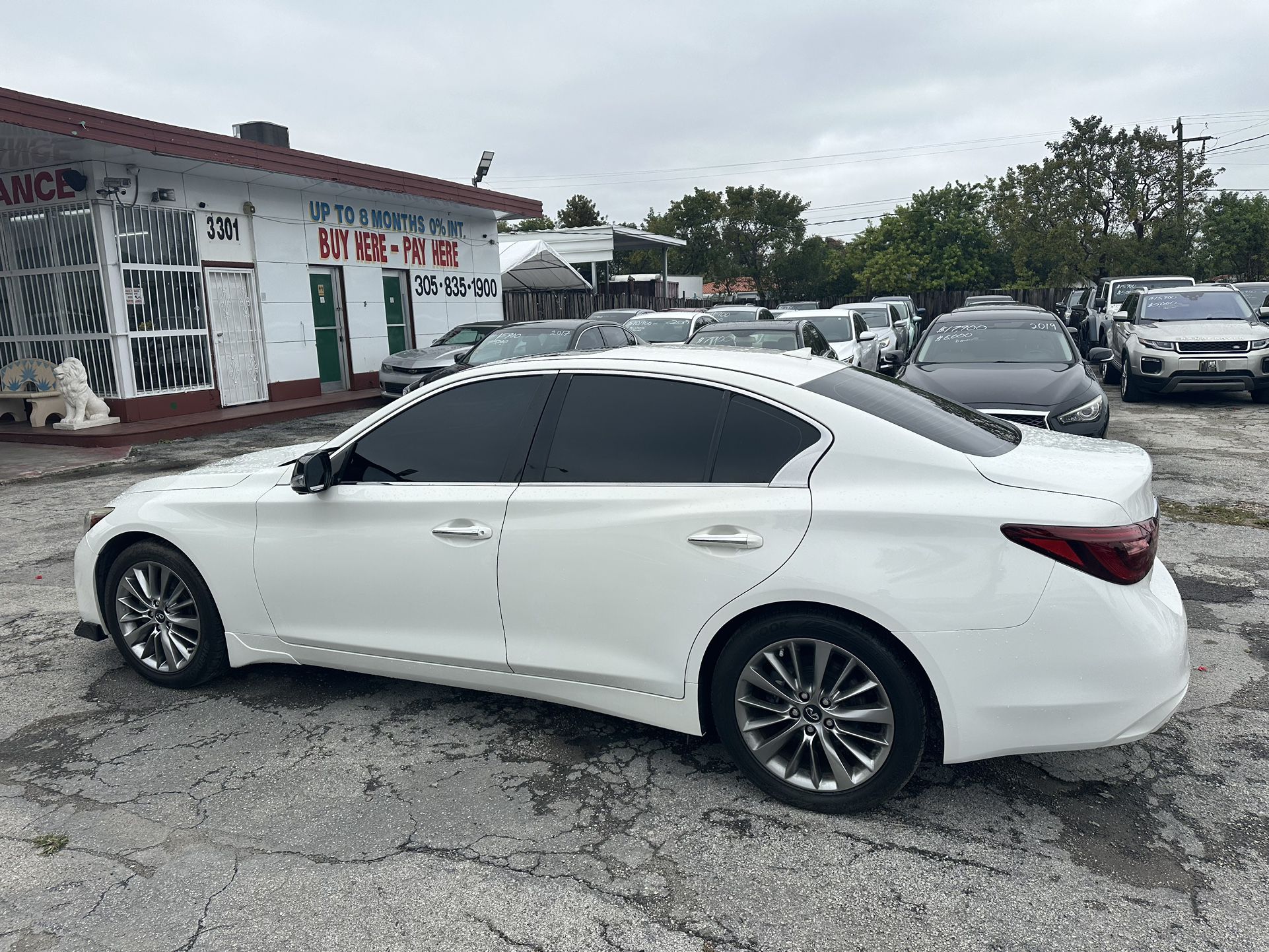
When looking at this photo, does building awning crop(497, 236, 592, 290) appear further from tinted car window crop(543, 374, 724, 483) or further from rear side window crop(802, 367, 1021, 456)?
tinted car window crop(543, 374, 724, 483)

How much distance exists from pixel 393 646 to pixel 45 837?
133 cm

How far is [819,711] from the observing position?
10.5ft

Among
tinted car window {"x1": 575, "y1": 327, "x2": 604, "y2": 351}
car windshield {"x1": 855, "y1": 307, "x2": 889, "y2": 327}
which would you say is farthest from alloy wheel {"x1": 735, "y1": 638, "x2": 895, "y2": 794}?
car windshield {"x1": 855, "y1": 307, "x2": 889, "y2": 327}

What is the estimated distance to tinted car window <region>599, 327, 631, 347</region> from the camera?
1339 centimetres

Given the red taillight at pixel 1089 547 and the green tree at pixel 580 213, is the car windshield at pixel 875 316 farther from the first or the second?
the green tree at pixel 580 213

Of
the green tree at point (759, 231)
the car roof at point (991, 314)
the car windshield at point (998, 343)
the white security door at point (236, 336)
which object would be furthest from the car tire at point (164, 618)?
the green tree at point (759, 231)

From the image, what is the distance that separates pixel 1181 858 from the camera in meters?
2.97

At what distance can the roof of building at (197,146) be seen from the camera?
11.2 meters

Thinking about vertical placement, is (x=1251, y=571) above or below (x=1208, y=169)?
below

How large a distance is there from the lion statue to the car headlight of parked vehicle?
12.8 metres

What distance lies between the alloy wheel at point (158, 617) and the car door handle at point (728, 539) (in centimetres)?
249

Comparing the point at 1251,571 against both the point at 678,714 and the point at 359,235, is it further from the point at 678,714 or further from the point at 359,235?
the point at 359,235

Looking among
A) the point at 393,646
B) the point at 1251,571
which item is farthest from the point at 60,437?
the point at 1251,571

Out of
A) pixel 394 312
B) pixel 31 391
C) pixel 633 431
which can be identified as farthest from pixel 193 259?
pixel 633 431
